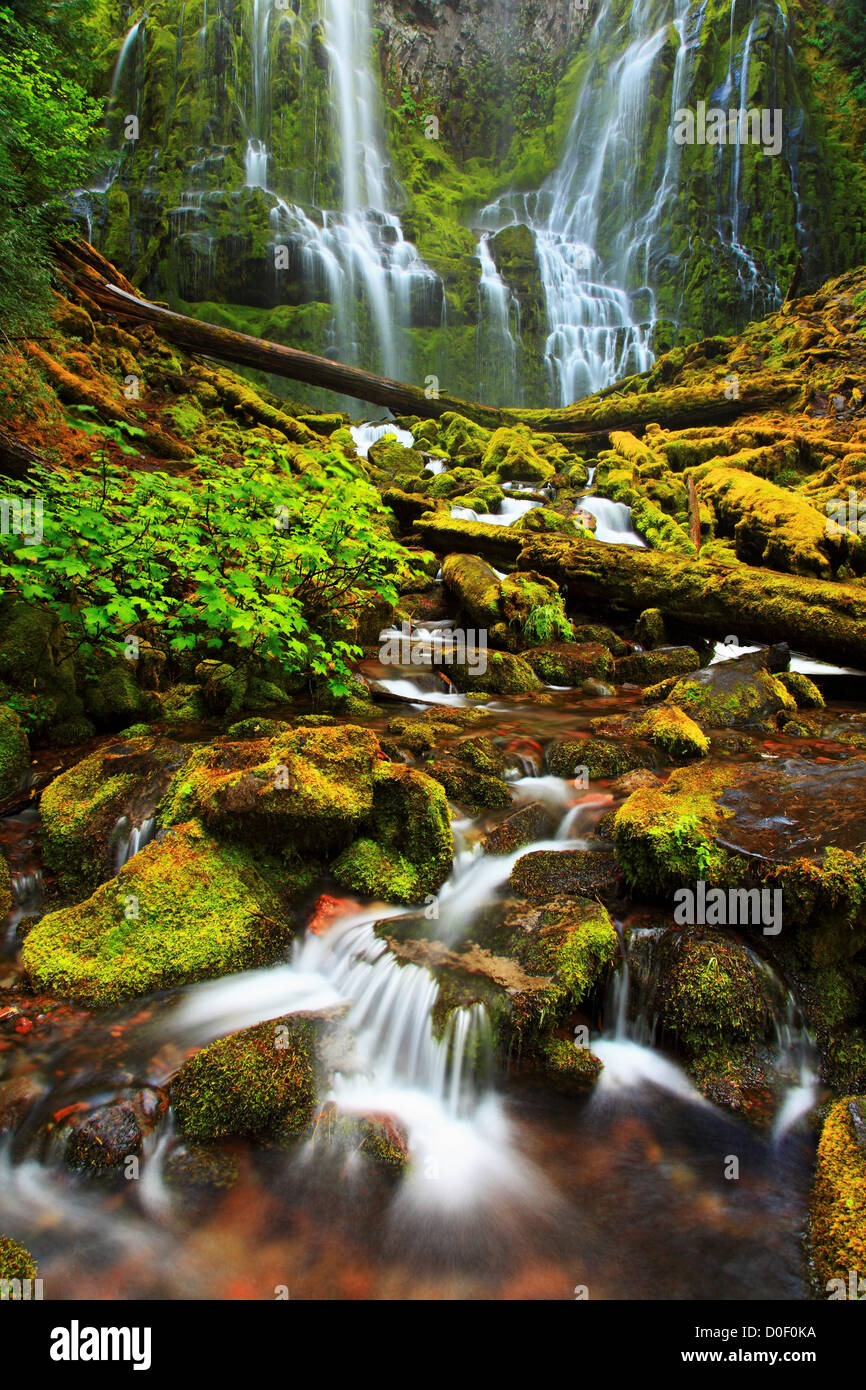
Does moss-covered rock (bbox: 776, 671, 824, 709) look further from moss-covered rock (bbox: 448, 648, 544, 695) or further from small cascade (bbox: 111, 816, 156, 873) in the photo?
small cascade (bbox: 111, 816, 156, 873)

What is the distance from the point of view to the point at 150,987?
341 cm

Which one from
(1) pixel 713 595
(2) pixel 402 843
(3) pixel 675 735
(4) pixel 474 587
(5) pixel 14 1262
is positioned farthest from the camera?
(4) pixel 474 587

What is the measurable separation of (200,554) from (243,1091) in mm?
3542

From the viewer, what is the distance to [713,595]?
845 cm

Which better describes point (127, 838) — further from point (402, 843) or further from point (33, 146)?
point (33, 146)

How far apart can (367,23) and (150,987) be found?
4488 centimetres

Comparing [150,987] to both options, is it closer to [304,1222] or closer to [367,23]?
[304,1222]

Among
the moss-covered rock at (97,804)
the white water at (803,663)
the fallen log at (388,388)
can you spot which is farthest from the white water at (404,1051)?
the fallen log at (388,388)

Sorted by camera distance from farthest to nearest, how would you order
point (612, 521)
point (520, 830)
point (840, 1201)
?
point (612, 521) → point (520, 830) → point (840, 1201)

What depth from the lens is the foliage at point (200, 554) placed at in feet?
14.5

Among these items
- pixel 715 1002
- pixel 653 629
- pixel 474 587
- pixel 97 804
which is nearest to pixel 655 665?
pixel 653 629

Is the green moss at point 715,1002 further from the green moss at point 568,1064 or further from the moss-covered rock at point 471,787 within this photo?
the moss-covered rock at point 471,787

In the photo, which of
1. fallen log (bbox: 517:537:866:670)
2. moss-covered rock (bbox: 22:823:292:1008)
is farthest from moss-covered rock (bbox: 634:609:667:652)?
moss-covered rock (bbox: 22:823:292:1008)

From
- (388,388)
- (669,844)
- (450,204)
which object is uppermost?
(450,204)
